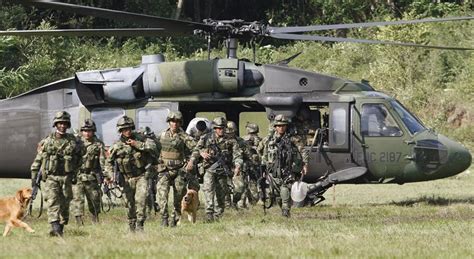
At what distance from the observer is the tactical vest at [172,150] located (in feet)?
54.2

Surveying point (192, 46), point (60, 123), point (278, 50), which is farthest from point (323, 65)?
point (60, 123)

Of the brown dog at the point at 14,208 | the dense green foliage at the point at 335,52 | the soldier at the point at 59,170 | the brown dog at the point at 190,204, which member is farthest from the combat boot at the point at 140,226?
the dense green foliage at the point at 335,52

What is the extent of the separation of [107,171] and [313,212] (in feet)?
11.5

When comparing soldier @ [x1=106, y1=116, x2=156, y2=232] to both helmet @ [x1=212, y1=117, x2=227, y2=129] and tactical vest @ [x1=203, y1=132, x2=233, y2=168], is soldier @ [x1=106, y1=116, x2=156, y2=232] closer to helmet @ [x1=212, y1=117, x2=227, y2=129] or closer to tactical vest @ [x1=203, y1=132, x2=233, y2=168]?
tactical vest @ [x1=203, y1=132, x2=233, y2=168]

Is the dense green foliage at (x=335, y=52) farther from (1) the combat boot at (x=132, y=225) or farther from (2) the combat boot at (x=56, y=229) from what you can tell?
(2) the combat boot at (x=56, y=229)

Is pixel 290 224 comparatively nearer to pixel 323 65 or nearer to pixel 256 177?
pixel 256 177

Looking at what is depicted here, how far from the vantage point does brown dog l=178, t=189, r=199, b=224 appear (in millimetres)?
17000

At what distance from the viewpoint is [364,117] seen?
2017cm

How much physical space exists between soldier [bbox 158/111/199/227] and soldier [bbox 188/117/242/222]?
68cm

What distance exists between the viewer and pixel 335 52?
3962 cm

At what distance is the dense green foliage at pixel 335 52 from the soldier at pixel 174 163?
1774 centimetres

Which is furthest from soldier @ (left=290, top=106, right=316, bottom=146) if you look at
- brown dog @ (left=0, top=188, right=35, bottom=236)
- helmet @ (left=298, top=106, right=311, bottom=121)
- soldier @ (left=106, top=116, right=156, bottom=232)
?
brown dog @ (left=0, top=188, right=35, bottom=236)

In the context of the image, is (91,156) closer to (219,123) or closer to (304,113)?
(219,123)

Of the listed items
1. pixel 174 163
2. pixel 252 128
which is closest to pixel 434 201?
pixel 252 128
